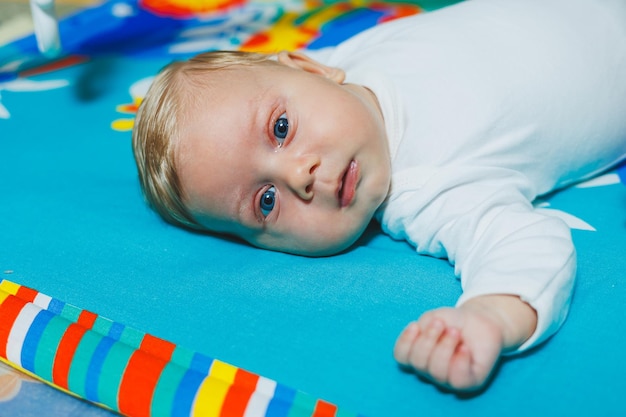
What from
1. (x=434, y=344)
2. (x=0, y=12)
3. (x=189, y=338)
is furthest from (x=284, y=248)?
(x=0, y=12)

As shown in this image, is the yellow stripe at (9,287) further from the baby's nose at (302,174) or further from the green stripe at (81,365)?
the baby's nose at (302,174)

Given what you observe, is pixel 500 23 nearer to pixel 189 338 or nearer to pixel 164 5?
pixel 189 338

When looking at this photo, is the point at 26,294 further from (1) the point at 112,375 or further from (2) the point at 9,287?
(1) the point at 112,375

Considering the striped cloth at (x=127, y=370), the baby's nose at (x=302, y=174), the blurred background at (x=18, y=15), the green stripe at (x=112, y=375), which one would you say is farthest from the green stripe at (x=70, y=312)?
the blurred background at (x=18, y=15)

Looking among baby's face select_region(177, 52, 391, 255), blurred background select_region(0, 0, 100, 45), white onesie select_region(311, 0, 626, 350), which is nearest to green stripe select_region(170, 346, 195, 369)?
baby's face select_region(177, 52, 391, 255)

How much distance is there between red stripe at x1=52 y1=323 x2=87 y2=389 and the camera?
812mm

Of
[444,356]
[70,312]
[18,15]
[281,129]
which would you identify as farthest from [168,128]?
[18,15]

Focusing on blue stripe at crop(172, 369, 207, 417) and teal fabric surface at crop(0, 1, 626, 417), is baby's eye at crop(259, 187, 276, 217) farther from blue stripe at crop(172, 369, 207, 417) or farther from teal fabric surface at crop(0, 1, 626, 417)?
blue stripe at crop(172, 369, 207, 417)

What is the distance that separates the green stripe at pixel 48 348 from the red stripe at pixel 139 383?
→ 10 centimetres

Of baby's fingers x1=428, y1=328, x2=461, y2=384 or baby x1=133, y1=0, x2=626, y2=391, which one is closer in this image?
baby's fingers x1=428, y1=328, x2=461, y2=384

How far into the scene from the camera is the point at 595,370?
746mm

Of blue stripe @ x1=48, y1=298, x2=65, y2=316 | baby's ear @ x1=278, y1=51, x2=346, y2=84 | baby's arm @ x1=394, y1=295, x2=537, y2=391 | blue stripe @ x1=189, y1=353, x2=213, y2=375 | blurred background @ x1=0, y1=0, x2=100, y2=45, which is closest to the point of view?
baby's arm @ x1=394, y1=295, x2=537, y2=391

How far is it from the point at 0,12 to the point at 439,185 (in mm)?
1635

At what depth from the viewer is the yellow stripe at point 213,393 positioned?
0.74 meters
